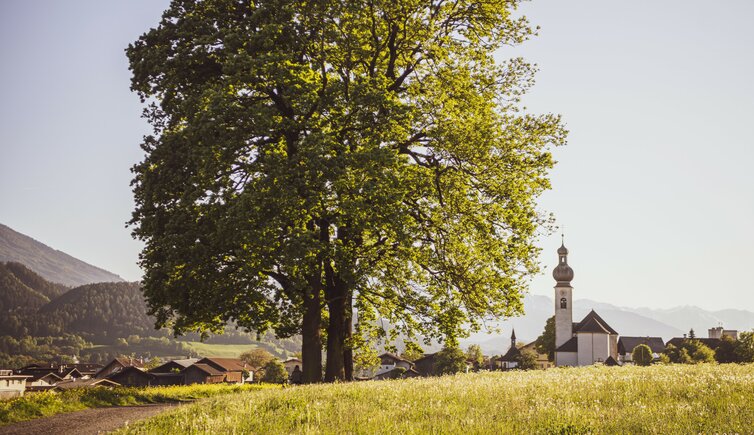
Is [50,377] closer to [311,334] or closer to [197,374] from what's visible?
[197,374]

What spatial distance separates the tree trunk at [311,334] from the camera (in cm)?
2264

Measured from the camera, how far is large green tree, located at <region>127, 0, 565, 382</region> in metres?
20.0

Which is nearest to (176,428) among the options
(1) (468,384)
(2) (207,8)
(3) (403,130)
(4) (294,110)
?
(1) (468,384)

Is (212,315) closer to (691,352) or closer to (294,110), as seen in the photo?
(294,110)

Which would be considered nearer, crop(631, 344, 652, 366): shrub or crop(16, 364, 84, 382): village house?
crop(631, 344, 652, 366): shrub

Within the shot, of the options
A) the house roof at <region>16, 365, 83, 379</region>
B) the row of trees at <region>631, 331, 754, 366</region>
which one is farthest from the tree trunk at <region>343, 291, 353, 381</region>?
the house roof at <region>16, 365, 83, 379</region>

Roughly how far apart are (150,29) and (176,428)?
1723 centimetres

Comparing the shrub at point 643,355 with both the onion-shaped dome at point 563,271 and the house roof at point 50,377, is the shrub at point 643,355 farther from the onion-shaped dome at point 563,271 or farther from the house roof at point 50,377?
the house roof at point 50,377

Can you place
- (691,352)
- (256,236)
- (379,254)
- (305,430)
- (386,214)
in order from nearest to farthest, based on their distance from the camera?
(305,430) < (256,236) < (386,214) < (379,254) < (691,352)

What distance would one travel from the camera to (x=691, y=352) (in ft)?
433

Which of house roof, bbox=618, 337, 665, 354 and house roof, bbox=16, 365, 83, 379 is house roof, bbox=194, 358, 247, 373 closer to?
house roof, bbox=16, 365, 83, 379

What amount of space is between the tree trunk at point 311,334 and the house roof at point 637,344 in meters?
173

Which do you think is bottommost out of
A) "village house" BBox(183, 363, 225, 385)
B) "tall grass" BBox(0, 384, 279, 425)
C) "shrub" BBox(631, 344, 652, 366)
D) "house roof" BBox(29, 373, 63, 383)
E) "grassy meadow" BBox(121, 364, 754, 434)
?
"house roof" BBox(29, 373, 63, 383)

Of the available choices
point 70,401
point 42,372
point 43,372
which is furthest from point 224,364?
point 70,401
